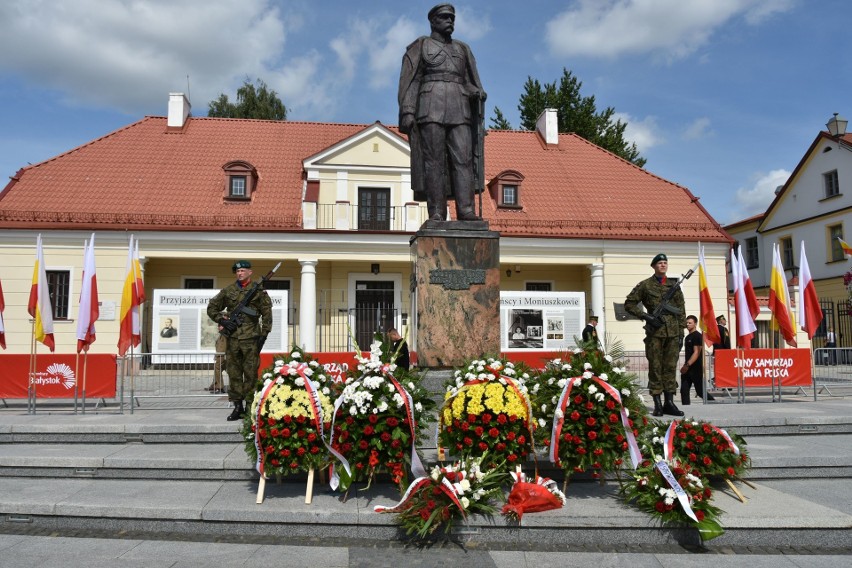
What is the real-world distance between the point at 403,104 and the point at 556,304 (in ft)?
28.7

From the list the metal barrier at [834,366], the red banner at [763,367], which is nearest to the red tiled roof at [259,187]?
the metal barrier at [834,366]

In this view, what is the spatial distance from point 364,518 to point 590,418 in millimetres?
1794

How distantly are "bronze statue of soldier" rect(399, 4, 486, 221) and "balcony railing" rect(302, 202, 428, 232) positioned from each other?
13381 millimetres

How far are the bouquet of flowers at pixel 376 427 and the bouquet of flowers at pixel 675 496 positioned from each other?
5.34 feet

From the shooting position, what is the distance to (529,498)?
Result: 4441 mm

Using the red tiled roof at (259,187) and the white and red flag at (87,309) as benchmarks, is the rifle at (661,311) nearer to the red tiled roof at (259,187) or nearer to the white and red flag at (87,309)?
the white and red flag at (87,309)

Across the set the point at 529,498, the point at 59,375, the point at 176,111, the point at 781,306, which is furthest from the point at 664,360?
the point at 176,111

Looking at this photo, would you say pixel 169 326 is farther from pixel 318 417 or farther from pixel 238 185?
pixel 318 417

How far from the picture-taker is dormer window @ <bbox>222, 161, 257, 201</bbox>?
70.6 ft

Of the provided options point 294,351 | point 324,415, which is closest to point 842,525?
point 324,415

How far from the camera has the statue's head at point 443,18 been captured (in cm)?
698

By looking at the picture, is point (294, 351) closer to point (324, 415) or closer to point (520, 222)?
point (324, 415)

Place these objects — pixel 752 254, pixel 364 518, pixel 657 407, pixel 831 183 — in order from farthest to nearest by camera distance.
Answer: pixel 752 254 → pixel 831 183 → pixel 657 407 → pixel 364 518

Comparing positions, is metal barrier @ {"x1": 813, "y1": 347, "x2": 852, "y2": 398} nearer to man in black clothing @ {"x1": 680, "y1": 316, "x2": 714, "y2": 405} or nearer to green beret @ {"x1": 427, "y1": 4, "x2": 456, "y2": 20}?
man in black clothing @ {"x1": 680, "y1": 316, "x2": 714, "y2": 405}
